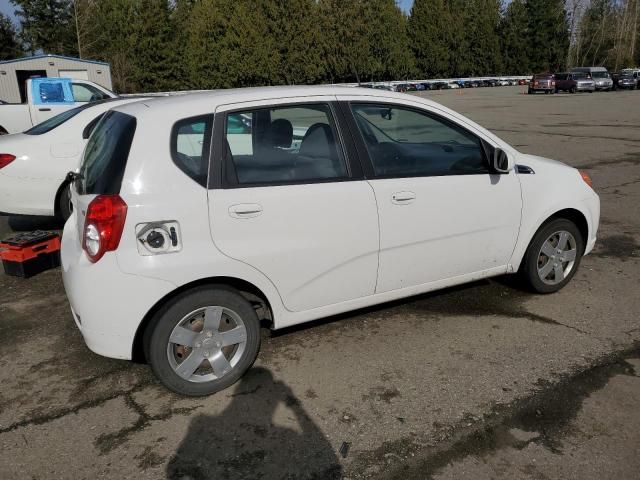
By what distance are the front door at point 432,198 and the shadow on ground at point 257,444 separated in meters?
1.09

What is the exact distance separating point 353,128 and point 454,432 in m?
1.87

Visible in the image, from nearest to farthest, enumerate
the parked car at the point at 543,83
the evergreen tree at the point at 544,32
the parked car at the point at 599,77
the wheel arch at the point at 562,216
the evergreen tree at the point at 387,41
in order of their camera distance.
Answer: the wheel arch at the point at 562,216 < the parked car at the point at 543,83 < the parked car at the point at 599,77 < the evergreen tree at the point at 387,41 < the evergreen tree at the point at 544,32

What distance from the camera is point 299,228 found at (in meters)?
3.31

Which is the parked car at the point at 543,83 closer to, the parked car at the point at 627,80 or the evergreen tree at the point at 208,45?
the parked car at the point at 627,80

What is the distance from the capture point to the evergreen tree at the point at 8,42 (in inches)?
1865

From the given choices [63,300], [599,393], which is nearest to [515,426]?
[599,393]

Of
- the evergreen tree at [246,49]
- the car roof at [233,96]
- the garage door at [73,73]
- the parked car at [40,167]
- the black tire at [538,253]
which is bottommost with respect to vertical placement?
the black tire at [538,253]

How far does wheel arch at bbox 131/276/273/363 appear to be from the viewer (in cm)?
307

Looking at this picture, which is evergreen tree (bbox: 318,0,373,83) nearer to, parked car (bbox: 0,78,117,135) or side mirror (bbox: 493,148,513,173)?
parked car (bbox: 0,78,117,135)

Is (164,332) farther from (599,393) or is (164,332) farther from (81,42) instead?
(81,42)

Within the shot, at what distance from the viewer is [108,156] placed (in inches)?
123

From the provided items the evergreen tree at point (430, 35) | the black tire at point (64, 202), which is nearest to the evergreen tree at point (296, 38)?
the evergreen tree at point (430, 35)

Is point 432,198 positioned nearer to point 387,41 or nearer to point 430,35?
point 387,41

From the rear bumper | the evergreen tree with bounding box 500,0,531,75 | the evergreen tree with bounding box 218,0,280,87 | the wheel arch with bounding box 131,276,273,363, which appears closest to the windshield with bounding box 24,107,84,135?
the rear bumper
